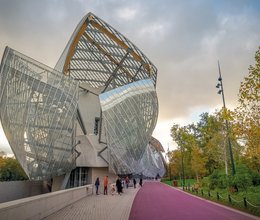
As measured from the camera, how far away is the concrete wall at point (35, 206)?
21.0 feet

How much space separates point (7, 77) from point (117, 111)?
17.6 meters

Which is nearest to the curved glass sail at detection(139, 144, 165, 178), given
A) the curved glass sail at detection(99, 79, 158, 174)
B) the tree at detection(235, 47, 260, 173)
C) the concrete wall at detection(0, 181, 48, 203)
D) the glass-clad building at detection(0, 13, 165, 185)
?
the curved glass sail at detection(99, 79, 158, 174)

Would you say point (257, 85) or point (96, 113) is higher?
point (96, 113)

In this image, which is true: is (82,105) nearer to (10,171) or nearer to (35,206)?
(10,171)

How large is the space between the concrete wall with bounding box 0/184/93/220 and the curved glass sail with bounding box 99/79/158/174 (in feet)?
69.0

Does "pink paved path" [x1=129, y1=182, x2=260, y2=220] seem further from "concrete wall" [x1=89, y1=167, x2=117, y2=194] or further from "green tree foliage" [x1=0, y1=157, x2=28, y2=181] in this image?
"green tree foliage" [x1=0, y1=157, x2=28, y2=181]

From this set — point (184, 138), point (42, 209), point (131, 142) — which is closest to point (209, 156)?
point (184, 138)

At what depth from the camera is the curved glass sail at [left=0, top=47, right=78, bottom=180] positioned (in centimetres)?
2188

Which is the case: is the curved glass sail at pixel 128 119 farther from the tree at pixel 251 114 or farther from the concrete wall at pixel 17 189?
the tree at pixel 251 114

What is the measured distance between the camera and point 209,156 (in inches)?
1986

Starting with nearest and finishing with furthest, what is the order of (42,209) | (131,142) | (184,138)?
(42,209) < (131,142) < (184,138)

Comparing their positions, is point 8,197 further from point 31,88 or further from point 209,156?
point 209,156

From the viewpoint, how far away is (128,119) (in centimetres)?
3766

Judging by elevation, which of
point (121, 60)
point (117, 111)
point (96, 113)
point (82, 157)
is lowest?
point (82, 157)
